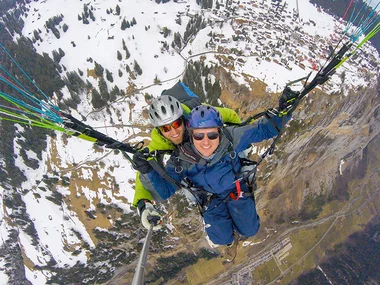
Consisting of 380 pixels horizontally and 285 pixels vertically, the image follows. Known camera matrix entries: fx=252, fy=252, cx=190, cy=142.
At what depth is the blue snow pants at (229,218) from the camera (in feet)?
22.2

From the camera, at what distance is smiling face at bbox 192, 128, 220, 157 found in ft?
17.3

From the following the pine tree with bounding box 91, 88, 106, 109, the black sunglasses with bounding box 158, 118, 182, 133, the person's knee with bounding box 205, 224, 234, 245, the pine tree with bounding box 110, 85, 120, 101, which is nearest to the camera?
the black sunglasses with bounding box 158, 118, 182, 133

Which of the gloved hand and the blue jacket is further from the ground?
the blue jacket

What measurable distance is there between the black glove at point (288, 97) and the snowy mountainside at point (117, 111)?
16651 mm

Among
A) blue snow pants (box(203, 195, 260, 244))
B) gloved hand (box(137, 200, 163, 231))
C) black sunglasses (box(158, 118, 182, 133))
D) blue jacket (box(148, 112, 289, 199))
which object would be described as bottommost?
blue snow pants (box(203, 195, 260, 244))

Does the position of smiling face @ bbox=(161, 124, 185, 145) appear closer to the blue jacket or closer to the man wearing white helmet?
the man wearing white helmet

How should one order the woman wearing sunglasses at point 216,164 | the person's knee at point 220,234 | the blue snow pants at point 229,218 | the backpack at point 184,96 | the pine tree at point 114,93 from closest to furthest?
1. the woman wearing sunglasses at point 216,164
2. the blue snow pants at point 229,218
3. the backpack at point 184,96
4. the person's knee at point 220,234
5. the pine tree at point 114,93

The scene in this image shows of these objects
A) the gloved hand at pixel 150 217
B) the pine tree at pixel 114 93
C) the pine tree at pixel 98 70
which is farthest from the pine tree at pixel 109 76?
the gloved hand at pixel 150 217

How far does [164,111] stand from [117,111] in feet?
60.7

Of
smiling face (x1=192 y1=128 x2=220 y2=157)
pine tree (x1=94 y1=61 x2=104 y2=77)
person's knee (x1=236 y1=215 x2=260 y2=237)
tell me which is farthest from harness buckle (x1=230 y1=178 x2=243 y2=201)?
pine tree (x1=94 y1=61 x2=104 y2=77)

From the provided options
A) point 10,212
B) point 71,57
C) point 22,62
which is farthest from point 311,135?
point 22,62

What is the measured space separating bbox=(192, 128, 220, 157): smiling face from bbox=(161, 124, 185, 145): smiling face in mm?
598

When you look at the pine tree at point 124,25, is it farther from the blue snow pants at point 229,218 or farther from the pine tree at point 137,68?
the blue snow pants at point 229,218

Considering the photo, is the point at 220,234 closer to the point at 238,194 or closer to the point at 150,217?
the point at 238,194
